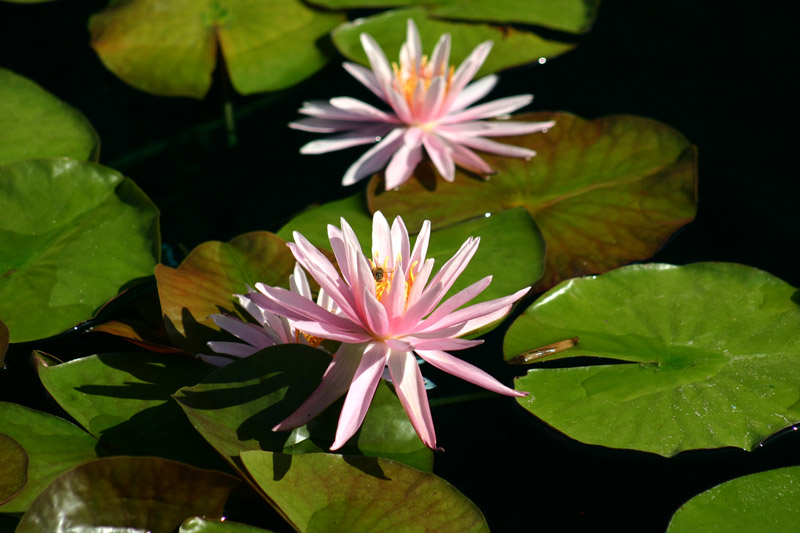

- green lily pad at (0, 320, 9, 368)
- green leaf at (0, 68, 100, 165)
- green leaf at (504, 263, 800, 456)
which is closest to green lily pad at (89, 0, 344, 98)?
green leaf at (0, 68, 100, 165)

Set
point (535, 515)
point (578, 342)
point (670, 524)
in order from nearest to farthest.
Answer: point (670, 524)
point (535, 515)
point (578, 342)

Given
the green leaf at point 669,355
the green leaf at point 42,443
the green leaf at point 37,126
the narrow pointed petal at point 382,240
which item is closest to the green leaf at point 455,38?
the green leaf at point 37,126

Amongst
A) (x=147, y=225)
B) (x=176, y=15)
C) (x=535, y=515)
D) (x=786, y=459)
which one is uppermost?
(x=176, y=15)

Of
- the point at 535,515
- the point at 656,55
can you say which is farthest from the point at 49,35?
the point at 535,515

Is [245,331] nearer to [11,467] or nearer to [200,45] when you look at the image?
[11,467]

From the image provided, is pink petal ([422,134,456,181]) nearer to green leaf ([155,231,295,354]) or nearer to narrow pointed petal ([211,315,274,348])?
green leaf ([155,231,295,354])

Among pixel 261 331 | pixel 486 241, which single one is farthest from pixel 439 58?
pixel 261 331

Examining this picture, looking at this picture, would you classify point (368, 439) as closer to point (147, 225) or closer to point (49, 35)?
point (147, 225)

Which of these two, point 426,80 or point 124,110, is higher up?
point 426,80
